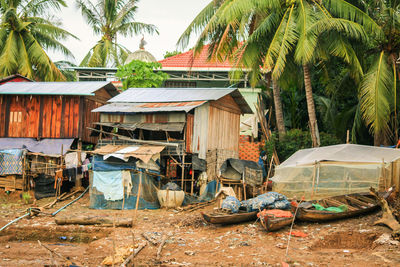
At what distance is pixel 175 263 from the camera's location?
9242mm

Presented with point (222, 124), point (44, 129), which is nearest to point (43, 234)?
point (44, 129)

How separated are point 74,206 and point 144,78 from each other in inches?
315

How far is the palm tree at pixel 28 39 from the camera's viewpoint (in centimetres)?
2064

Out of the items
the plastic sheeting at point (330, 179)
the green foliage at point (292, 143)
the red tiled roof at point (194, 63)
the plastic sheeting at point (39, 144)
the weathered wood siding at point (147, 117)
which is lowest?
the plastic sheeting at point (330, 179)

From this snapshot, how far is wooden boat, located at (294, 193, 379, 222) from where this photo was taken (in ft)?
37.9

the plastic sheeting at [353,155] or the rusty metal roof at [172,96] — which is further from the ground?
the rusty metal roof at [172,96]

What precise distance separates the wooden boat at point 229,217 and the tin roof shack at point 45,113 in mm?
8979

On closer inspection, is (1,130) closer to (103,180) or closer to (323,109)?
(103,180)

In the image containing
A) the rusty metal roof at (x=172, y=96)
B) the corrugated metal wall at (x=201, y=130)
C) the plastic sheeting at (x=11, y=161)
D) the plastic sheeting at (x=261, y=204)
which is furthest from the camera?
the rusty metal roof at (x=172, y=96)

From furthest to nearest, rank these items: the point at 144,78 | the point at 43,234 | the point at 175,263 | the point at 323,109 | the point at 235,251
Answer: the point at 323,109 < the point at 144,78 < the point at 43,234 < the point at 235,251 < the point at 175,263

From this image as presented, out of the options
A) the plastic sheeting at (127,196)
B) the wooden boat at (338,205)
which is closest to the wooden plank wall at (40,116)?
the plastic sheeting at (127,196)

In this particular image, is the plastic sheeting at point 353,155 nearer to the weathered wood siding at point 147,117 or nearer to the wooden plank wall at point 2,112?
the weathered wood siding at point 147,117

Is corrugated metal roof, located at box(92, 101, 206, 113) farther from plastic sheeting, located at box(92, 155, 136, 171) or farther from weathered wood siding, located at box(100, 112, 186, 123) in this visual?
plastic sheeting, located at box(92, 155, 136, 171)

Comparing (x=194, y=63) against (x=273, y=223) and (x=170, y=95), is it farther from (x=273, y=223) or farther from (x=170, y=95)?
(x=273, y=223)
